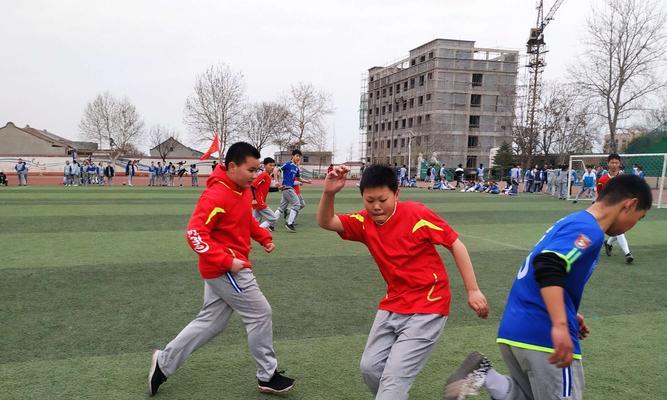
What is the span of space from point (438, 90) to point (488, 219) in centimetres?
6490

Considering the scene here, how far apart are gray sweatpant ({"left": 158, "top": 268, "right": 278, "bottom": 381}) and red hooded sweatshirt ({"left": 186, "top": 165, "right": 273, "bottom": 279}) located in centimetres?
12

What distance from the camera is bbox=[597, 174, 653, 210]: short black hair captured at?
2410 millimetres

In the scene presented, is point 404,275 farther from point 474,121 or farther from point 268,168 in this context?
point 474,121

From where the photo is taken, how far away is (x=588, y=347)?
15.1 ft

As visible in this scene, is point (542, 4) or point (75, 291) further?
point (542, 4)

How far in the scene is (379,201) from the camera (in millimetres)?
2967

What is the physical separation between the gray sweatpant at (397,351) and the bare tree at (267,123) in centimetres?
5764

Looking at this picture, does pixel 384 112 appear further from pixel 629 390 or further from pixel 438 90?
pixel 629 390

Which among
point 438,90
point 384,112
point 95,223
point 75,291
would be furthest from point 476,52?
point 75,291

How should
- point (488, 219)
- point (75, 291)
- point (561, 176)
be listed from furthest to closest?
point (561, 176), point (488, 219), point (75, 291)

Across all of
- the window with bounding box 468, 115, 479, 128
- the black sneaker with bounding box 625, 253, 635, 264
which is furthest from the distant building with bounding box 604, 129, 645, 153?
the black sneaker with bounding box 625, 253, 635, 264

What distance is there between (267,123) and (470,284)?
58.5m

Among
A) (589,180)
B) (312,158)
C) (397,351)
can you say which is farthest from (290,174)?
(312,158)

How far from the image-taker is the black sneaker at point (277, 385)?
3580 mm
